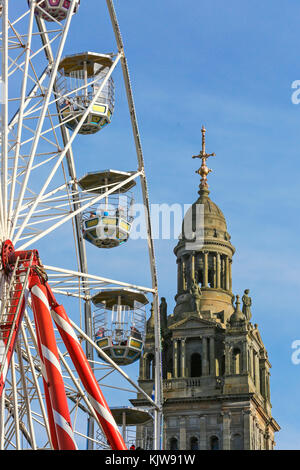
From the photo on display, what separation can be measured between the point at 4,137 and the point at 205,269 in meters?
64.0

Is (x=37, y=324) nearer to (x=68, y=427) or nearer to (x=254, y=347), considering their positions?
(x=68, y=427)

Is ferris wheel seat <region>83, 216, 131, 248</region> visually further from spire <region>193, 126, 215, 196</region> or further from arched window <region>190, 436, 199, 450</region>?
spire <region>193, 126, 215, 196</region>

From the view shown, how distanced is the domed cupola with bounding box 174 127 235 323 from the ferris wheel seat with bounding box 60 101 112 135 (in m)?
50.1

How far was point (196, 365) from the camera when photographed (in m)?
90.1

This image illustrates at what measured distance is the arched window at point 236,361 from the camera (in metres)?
86.8

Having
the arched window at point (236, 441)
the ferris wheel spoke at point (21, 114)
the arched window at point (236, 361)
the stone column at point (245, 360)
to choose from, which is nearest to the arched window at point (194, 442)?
the arched window at point (236, 441)

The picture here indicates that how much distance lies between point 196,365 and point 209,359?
1.89 m

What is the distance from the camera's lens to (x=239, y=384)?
86.0 metres

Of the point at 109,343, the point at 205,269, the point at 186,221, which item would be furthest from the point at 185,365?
the point at 109,343

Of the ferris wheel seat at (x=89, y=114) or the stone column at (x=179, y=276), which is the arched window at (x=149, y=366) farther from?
the ferris wheel seat at (x=89, y=114)

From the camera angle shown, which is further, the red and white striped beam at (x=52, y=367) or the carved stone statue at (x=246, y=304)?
the carved stone statue at (x=246, y=304)

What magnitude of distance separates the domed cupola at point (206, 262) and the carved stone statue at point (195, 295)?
0.34 feet

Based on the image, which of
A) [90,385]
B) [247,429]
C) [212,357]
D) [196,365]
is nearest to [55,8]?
[90,385]

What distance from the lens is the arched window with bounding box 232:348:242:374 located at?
285 feet
